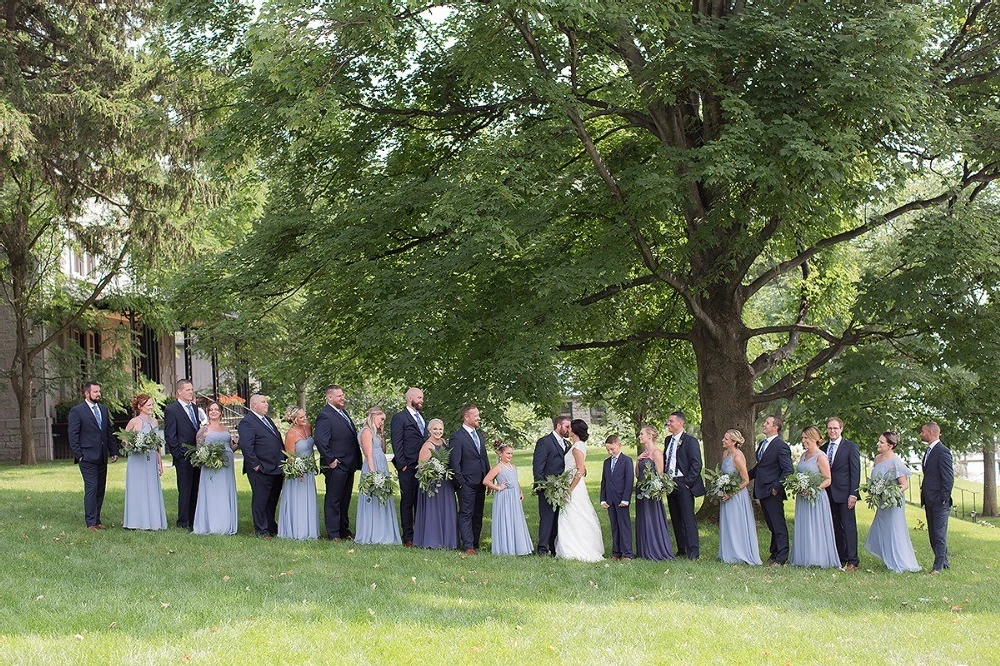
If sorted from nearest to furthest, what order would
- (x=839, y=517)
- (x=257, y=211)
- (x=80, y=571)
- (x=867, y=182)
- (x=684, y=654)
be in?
1. (x=684, y=654)
2. (x=80, y=571)
3. (x=839, y=517)
4. (x=867, y=182)
5. (x=257, y=211)

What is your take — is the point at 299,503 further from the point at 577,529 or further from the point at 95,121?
the point at 95,121

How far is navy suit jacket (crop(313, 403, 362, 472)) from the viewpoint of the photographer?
13.7m

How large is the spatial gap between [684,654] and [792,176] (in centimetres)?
783

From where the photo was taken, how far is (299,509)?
44.9 ft

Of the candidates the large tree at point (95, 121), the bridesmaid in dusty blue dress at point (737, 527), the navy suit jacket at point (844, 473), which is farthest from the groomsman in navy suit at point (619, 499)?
the large tree at point (95, 121)

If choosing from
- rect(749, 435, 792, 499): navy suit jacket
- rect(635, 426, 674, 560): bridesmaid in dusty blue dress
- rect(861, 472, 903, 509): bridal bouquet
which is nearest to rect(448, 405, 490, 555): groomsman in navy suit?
rect(635, 426, 674, 560): bridesmaid in dusty blue dress

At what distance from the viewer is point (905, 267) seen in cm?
1667

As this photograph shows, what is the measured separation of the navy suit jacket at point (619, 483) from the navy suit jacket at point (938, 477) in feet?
11.8

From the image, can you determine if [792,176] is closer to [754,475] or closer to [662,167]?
[662,167]

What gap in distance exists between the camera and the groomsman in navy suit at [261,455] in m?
13.7

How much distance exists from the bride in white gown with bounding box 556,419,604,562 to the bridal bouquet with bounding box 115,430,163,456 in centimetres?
513

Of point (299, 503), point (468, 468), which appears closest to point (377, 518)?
point (299, 503)

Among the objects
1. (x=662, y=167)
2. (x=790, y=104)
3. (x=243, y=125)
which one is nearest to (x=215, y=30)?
(x=243, y=125)

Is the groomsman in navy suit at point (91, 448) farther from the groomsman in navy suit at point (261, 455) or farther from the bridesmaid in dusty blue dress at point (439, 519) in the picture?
the bridesmaid in dusty blue dress at point (439, 519)
